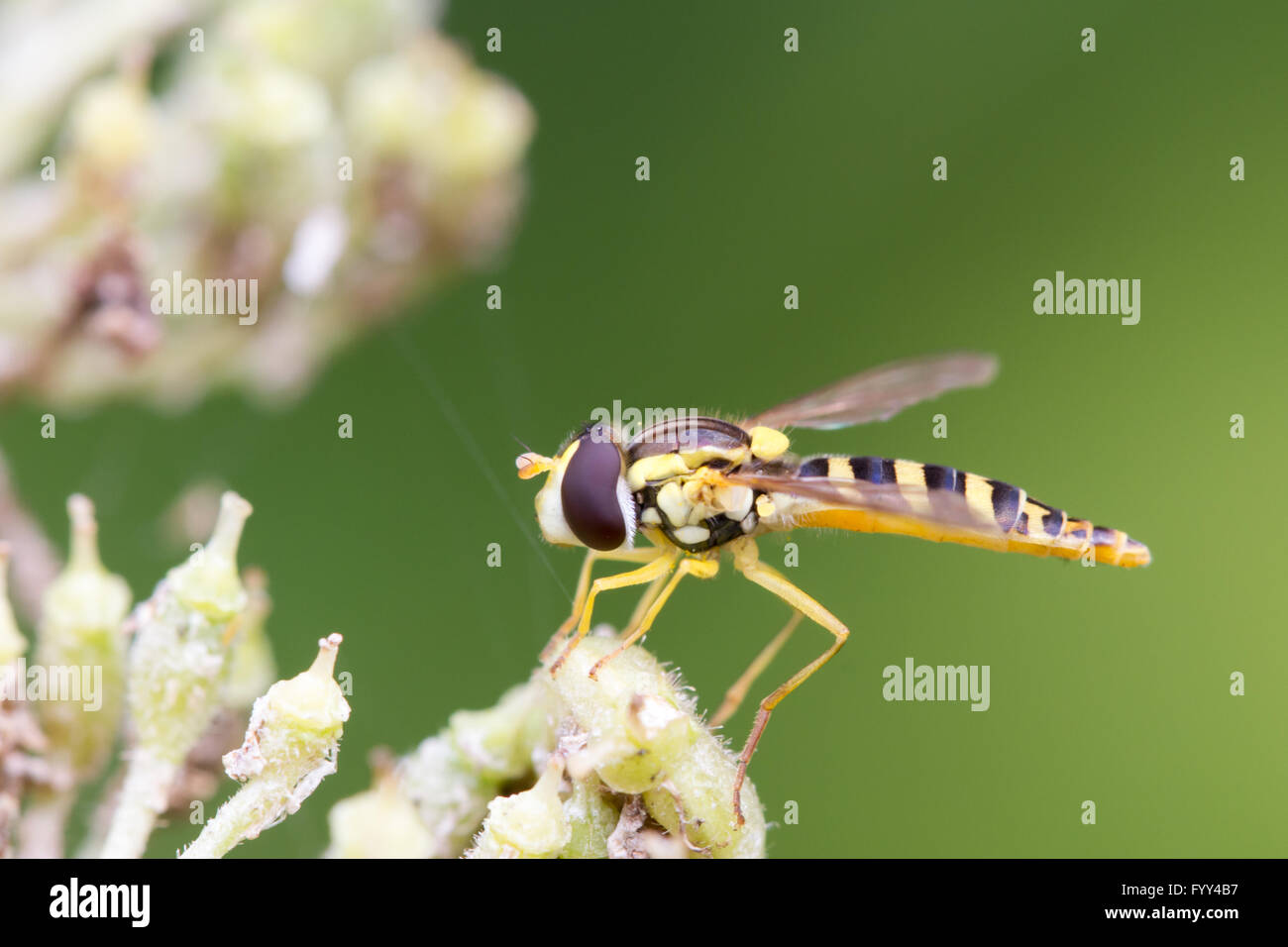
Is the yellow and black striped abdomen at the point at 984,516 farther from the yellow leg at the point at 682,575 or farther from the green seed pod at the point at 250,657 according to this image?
the green seed pod at the point at 250,657

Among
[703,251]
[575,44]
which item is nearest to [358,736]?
[703,251]

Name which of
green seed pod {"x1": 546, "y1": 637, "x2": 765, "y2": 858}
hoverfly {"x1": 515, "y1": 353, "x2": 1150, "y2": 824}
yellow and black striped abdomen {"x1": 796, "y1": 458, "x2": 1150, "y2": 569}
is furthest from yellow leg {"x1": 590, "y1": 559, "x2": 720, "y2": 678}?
green seed pod {"x1": 546, "y1": 637, "x2": 765, "y2": 858}

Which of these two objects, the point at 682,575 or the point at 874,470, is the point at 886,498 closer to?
the point at 874,470

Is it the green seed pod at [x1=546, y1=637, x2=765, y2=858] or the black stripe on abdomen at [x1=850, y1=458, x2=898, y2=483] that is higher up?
the black stripe on abdomen at [x1=850, y1=458, x2=898, y2=483]

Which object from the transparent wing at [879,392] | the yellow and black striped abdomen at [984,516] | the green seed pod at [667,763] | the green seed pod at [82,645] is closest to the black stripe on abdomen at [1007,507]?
the yellow and black striped abdomen at [984,516]

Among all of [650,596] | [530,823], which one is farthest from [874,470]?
[530,823]

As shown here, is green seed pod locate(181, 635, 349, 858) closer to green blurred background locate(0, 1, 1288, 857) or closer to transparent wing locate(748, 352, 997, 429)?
green blurred background locate(0, 1, 1288, 857)

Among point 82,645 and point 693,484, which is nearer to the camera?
point 82,645

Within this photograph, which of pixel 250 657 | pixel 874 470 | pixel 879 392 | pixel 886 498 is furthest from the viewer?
pixel 879 392
